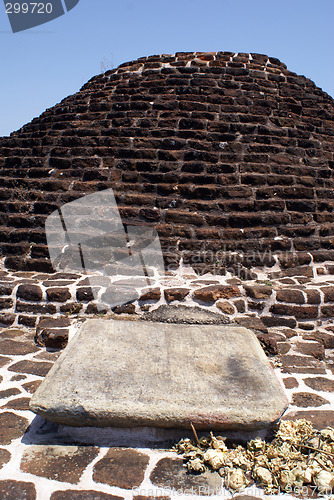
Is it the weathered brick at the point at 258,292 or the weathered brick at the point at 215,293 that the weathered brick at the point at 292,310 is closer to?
the weathered brick at the point at 258,292

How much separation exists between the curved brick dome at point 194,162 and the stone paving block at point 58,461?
221 centimetres

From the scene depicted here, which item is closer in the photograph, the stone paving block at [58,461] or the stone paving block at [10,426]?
the stone paving block at [58,461]

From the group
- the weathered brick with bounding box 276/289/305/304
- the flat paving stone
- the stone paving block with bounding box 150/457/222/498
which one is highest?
the weathered brick with bounding box 276/289/305/304

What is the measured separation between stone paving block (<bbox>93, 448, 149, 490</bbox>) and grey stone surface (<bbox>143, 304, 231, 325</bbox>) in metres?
1.32

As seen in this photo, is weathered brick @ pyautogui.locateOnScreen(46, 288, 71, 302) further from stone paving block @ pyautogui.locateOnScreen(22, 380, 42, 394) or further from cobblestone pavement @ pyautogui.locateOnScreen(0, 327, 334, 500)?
stone paving block @ pyautogui.locateOnScreen(22, 380, 42, 394)

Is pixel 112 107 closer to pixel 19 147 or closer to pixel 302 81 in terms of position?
pixel 19 147

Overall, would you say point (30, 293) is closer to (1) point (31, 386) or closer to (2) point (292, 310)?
(1) point (31, 386)

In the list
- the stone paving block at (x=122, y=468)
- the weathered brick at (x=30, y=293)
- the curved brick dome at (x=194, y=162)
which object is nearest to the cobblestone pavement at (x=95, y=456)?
the stone paving block at (x=122, y=468)

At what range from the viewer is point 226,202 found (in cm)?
410

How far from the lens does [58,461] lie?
1.77m

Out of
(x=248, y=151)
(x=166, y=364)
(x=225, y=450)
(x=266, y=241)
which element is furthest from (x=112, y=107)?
(x=225, y=450)

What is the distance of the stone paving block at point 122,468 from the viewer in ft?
5.46

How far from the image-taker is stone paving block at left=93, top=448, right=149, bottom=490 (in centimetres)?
166

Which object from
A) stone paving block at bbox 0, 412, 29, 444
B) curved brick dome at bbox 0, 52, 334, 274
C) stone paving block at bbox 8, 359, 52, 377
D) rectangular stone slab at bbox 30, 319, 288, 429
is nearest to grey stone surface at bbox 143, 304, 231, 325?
rectangular stone slab at bbox 30, 319, 288, 429
